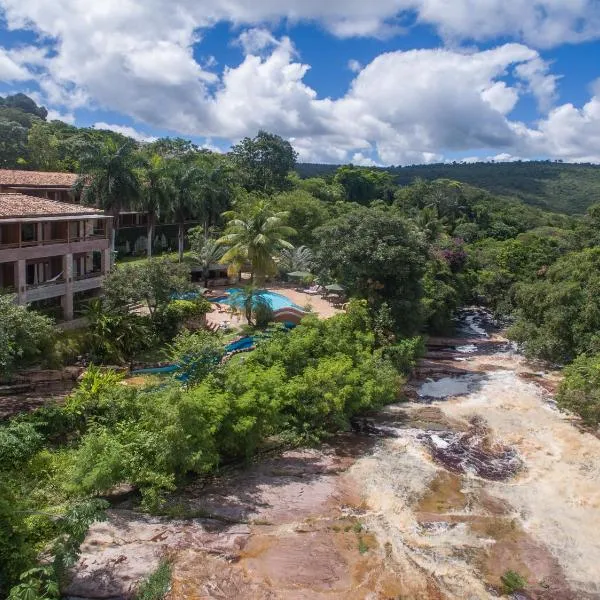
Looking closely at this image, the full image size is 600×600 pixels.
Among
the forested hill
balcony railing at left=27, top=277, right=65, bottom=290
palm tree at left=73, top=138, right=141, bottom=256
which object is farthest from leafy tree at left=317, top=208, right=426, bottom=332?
the forested hill

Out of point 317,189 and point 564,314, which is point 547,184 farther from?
point 564,314

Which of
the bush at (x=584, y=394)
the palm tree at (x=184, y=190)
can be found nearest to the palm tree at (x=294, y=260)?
the palm tree at (x=184, y=190)

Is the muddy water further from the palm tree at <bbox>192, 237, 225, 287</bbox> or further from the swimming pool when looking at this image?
the palm tree at <bbox>192, 237, 225, 287</bbox>

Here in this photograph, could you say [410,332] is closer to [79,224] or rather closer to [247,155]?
[79,224]

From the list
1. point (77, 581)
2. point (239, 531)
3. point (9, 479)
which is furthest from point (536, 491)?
point (9, 479)

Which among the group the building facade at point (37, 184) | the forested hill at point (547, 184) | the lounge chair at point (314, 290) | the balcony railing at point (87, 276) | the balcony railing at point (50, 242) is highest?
the forested hill at point (547, 184)

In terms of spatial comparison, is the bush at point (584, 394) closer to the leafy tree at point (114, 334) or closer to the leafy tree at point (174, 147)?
the leafy tree at point (114, 334)
